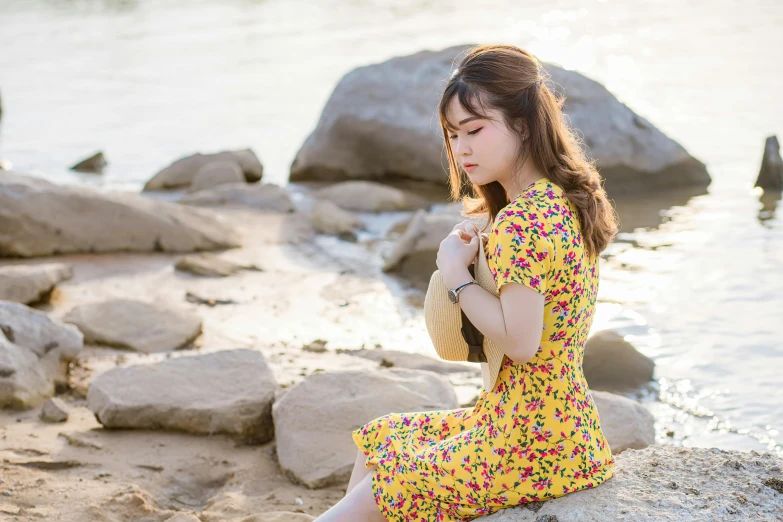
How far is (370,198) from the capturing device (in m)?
10.1

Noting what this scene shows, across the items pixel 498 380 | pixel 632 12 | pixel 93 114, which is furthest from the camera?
pixel 632 12

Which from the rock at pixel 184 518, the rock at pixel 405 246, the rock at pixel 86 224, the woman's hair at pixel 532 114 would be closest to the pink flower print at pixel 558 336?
the woman's hair at pixel 532 114

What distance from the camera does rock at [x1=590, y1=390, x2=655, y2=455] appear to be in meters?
4.57

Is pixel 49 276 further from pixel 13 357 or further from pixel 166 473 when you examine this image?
pixel 166 473

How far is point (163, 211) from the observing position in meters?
8.52

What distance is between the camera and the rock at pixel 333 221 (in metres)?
9.15

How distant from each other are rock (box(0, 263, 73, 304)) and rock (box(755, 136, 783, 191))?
7.18m

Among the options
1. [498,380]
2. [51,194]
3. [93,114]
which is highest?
[498,380]

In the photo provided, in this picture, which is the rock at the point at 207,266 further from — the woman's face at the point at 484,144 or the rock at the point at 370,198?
the woman's face at the point at 484,144

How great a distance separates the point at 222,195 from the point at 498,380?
25.2ft

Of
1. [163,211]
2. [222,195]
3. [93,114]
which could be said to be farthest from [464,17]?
[163,211]

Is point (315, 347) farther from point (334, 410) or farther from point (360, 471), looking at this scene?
point (360, 471)

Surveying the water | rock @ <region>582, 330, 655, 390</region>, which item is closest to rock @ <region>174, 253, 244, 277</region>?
the water

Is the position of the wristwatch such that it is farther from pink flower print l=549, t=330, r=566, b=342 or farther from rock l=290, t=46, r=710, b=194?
rock l=290, t=46, r=710, b=194
